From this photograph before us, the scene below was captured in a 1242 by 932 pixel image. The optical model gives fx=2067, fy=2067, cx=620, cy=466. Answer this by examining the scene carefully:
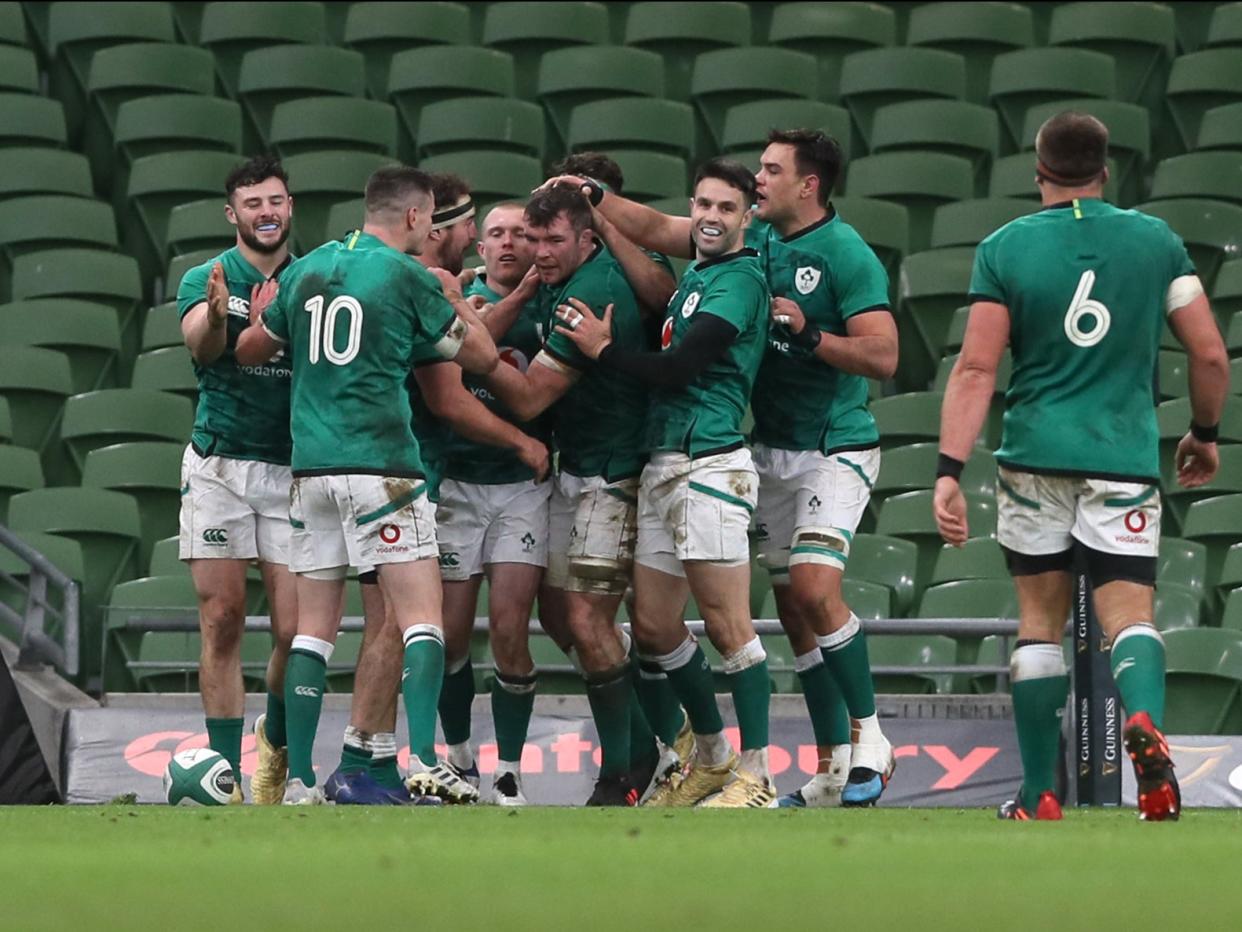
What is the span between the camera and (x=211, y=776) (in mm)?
6930

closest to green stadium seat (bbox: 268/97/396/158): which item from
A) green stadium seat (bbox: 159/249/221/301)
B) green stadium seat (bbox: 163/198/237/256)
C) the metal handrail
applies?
green stadium seat (bbox: 163/198/237/256)

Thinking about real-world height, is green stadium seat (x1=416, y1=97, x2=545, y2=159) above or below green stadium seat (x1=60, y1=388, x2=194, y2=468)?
above

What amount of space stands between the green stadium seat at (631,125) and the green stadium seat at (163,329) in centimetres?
271

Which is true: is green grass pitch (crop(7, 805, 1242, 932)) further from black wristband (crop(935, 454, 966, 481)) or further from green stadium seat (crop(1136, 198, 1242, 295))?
green stadium seat (crop(1136, 198, 1242, 295))

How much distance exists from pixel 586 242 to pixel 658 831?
3.01 m

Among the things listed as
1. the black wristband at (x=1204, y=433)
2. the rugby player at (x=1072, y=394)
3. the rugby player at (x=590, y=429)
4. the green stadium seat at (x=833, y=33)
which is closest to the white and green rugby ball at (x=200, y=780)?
the rugby player at (x=590, y=429)

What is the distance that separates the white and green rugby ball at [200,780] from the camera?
6918mm

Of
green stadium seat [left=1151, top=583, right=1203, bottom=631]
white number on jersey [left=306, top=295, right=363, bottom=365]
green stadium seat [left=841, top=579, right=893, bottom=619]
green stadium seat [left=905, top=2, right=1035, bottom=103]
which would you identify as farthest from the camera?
green stadium seat [left=905, top=2, right=1035, bottom=103]

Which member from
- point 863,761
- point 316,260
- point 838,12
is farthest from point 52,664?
point 838,12

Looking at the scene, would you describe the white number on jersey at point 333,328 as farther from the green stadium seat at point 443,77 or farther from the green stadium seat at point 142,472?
the green stadium seat at point 443,77

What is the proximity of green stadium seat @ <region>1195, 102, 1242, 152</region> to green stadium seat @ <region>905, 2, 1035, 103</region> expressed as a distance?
1.38m

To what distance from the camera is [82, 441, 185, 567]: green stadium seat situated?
998 cm

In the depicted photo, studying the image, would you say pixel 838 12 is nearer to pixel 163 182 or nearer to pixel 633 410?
pixel 163 182

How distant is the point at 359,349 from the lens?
21.5 feet
